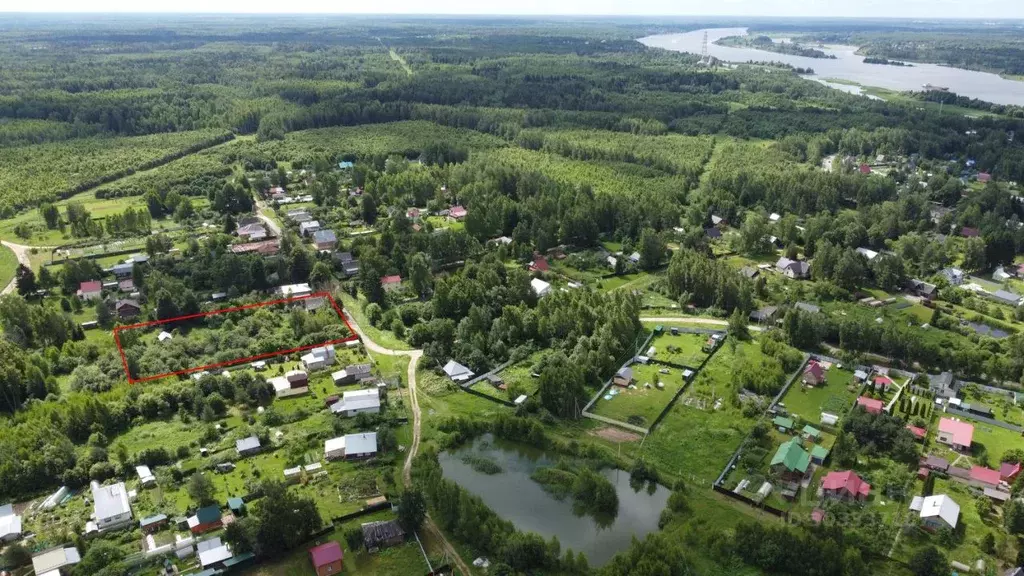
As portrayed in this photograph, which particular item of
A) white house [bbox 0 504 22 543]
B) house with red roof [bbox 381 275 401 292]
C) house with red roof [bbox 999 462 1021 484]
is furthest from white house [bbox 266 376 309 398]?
house with red roof [bbox 999 462 1021 484]

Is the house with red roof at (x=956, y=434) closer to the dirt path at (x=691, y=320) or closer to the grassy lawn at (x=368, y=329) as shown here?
the dirt path at (x=691, y=320)

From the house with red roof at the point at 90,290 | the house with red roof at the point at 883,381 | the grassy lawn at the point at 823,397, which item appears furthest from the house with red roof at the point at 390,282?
the house with red roof at the point at 883,381

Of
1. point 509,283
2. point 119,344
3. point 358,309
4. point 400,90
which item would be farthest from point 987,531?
point 400,90

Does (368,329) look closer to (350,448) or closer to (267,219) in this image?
(350,448)

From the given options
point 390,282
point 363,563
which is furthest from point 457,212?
point 363,563

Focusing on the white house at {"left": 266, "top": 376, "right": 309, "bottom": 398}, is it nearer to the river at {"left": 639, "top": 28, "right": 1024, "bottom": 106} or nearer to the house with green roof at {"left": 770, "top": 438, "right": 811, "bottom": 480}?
the house with green roof at {"left": 770, "top": 438, "right": 811, "bottom": 480}
